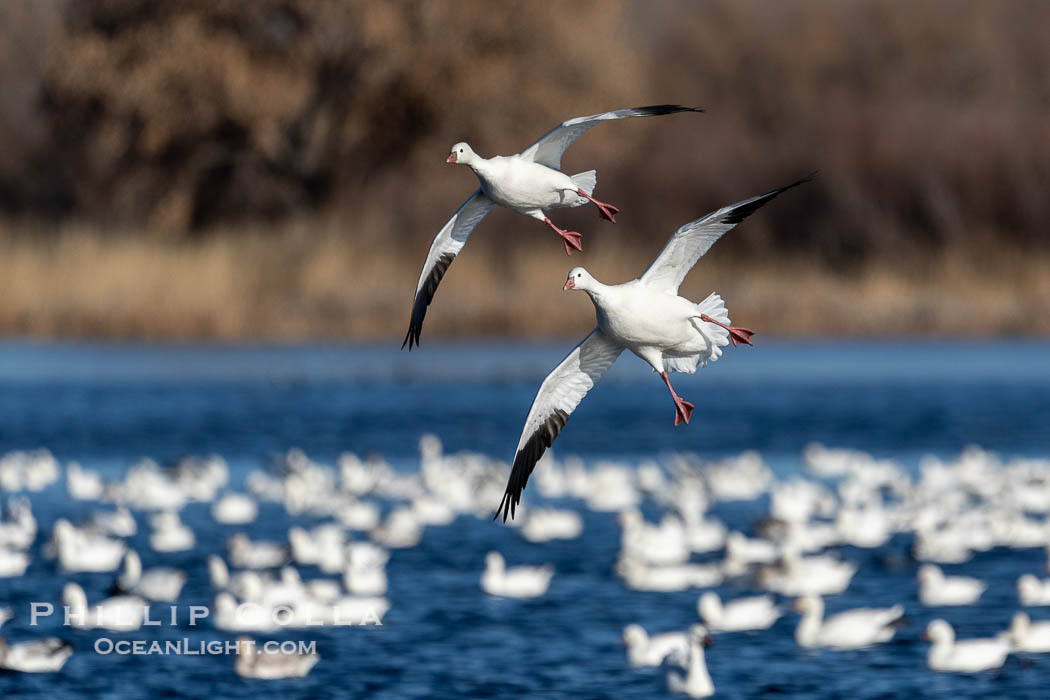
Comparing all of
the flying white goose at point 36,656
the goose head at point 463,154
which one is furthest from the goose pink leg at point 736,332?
the flying white goose at point 36,656

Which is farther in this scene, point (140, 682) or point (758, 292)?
point (758, 292)

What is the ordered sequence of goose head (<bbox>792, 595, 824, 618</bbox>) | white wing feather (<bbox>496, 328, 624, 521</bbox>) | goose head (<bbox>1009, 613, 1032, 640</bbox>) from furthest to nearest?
goose head (<bbox>792, 595, 824, 618</bbox>) < goose head (<bbox>1009, 613, 1032, 640</bbox>) < white wing feather (<bbox>496, 328, 624, 521</bbox>)

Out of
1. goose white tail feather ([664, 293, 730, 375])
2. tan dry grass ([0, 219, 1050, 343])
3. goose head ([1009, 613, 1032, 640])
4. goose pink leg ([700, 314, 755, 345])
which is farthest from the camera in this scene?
tan dry grass ([0, 219, 1050, 343])

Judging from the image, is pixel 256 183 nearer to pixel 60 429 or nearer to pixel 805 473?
pixel 60 429

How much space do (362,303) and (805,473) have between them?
1127 centimetres

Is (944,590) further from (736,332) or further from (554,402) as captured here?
(736,332)

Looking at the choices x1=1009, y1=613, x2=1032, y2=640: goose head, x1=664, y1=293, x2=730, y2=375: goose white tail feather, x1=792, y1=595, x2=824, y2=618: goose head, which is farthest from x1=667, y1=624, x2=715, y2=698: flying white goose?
x1=664, y1=293, x2=730, y2=375: goose white tail feather

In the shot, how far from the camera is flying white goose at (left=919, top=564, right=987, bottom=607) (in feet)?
52.2

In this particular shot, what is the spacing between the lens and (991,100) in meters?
44.6

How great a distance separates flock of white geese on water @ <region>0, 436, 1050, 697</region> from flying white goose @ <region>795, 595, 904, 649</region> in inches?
0.5

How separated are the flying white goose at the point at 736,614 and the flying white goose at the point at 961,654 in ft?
5.72

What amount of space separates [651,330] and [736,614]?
6.83m

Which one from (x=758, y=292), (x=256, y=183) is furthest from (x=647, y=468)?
(x=256, y=183)

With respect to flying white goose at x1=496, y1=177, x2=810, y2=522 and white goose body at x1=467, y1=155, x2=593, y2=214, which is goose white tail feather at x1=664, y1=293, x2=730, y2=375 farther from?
white goose body at x1=467, y1=155, x2=593, y2=214
